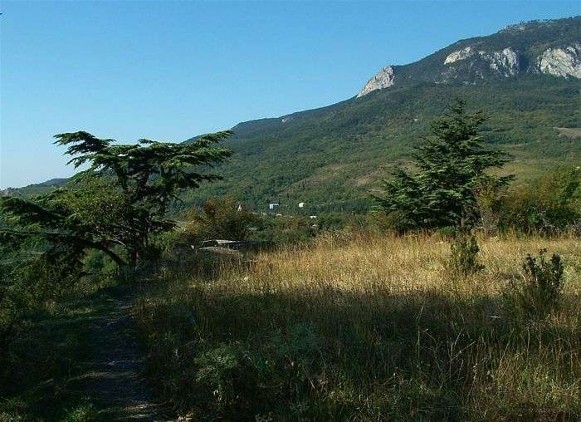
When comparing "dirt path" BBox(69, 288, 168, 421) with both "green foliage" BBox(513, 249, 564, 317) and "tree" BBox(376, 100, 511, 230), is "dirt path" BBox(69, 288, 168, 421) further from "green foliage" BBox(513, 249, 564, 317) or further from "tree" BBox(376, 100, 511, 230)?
"tree" BBox(376, 100, 511, 230)

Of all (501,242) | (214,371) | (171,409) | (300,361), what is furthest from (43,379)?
(501,242)

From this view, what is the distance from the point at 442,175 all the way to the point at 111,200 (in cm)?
1477

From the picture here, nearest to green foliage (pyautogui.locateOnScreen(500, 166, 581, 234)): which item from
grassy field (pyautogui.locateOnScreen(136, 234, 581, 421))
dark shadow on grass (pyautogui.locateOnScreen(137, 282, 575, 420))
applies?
grassy field (pyautogui.locateOnScreen(136, 234, 581, 421))

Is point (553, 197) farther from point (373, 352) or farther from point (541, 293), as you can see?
point (373, 352)

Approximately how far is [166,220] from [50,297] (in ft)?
29.6

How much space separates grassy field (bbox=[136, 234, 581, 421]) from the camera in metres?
3.06

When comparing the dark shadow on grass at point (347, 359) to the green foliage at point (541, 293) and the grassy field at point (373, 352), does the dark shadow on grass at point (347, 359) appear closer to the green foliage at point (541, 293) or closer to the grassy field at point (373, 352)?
the grassy field at point (373, 352)

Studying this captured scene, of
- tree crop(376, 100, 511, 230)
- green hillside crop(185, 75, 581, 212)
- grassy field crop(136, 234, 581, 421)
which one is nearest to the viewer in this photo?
grassy field crop(136, 234, 581, 421)

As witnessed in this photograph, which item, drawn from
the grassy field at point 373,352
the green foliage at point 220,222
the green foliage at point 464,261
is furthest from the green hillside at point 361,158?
the grassy field at point 373,352

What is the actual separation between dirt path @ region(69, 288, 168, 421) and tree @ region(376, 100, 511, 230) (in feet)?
55.4

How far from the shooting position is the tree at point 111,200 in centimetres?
1595

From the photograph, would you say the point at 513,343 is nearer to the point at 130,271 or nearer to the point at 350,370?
the point at 350,370

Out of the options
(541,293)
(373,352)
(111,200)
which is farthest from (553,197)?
(373,352)

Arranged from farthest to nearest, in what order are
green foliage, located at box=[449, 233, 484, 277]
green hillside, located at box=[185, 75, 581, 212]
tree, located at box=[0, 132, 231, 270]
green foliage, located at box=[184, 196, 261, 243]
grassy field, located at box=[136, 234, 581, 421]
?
green hillside, located at box=[185, 75, 581, 212]
green foliage, located at box=[184, 196, 261, 243]
tree, located at box=[0, 132, 231, 270]
green foliage, located at box=[449, 233, 484, 277]
grassy field, located at box=[136, 234, 581, 421]
